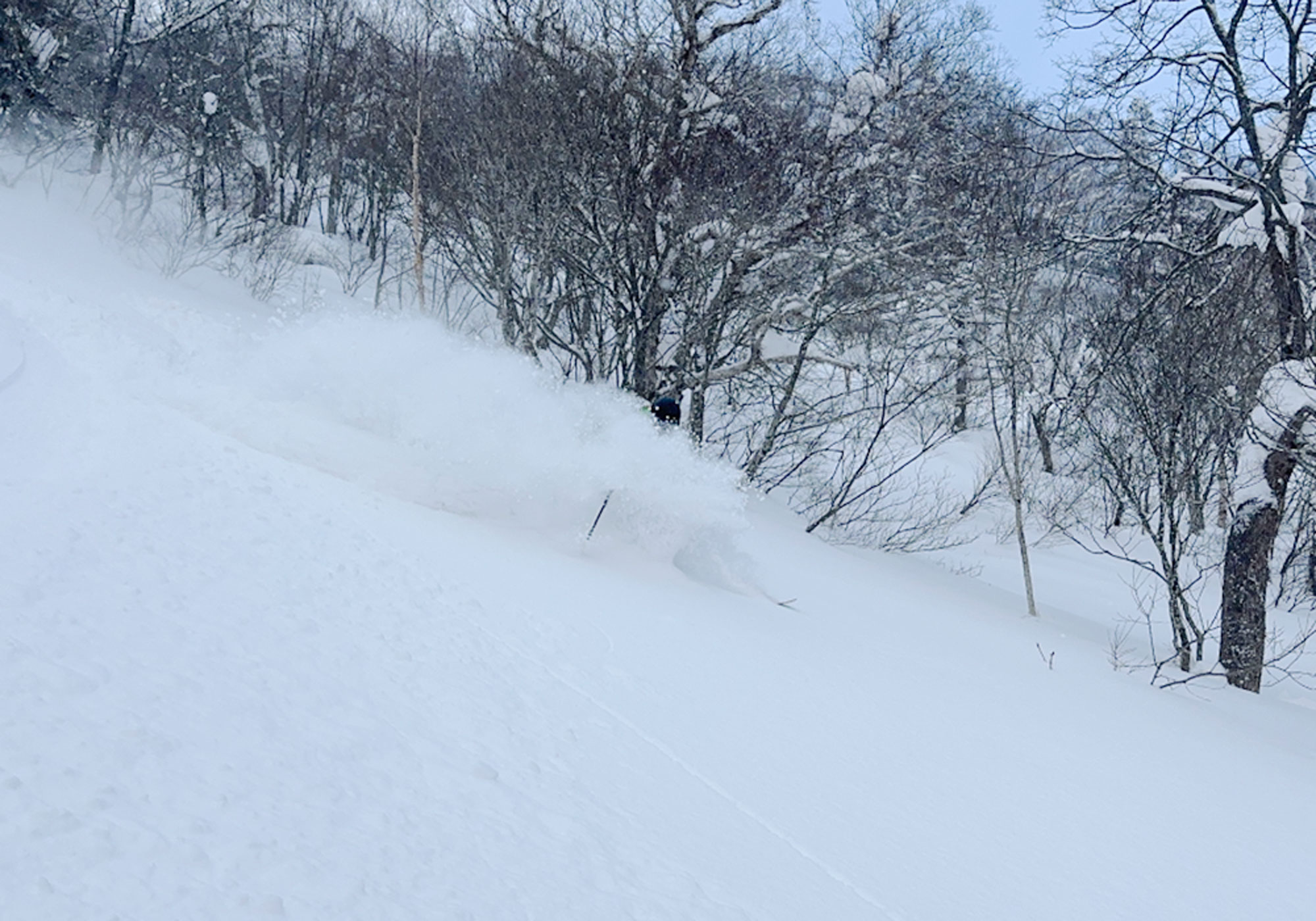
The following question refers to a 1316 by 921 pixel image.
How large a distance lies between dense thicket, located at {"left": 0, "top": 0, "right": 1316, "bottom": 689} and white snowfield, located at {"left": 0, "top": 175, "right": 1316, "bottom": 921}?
3812 mm

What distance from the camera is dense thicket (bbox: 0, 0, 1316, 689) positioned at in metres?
9.12

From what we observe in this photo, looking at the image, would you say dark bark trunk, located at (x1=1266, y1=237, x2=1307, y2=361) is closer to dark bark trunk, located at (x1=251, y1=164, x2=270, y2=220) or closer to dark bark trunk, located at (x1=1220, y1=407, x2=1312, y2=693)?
dark bark trunk, located at (x1=1220, y1=407, x2=1312, y2=693)

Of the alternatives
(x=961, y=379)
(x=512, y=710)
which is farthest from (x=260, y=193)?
(x=512, y=710)

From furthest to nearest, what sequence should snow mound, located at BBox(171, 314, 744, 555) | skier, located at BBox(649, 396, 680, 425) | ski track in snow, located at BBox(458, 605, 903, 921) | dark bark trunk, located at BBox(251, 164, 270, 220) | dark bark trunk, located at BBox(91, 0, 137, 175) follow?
dark bark trunk, located at BBox(251, 164, 270, 220)
dark bark trunk, located at BBox(91, 0, 137, 175)
skier, located at BBox(649, 396, 680, 425)
snow mound, located at BBox(171, 314, 744, 555)
ski track in snow, located at BBox(458, 605, 903, 921)

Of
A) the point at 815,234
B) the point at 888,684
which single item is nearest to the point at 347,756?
the point at 888,684

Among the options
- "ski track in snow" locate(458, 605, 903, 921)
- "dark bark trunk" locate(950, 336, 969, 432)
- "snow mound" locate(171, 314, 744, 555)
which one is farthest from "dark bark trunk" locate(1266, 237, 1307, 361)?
"ski track in snow" locate(458, 605, 903, 921)

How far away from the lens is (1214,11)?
873 cm

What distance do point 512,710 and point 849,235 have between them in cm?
1176

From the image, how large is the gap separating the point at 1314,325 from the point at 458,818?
926 centimetres

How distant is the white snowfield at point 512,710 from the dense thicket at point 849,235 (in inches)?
150

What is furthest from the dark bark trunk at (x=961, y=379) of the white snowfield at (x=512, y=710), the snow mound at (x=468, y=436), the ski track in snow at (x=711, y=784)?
the ski track in snow at (x=711, y=784)

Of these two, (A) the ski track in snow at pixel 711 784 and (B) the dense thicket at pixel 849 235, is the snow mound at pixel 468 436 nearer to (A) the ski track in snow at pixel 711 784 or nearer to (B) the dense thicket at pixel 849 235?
(A) the ski track in snow at pixel 711 784

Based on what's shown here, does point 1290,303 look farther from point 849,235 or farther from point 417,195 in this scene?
point 417,195

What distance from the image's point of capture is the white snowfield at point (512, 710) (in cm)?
235
